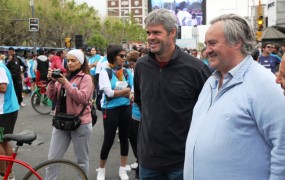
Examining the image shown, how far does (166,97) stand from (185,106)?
16cm

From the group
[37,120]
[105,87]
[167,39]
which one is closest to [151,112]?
[167,39]

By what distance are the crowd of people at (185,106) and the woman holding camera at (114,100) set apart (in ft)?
0.04

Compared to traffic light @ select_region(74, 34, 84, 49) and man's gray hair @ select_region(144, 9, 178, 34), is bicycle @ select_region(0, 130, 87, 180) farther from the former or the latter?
traffic light @ select_region(74, 34, 84, 49)

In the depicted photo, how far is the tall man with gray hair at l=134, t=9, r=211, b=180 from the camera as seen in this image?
3.10 m

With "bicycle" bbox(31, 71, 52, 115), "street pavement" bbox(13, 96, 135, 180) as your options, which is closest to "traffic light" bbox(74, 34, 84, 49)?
"bicycle" bbox(31, 71, 52, 115)

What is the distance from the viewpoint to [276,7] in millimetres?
34250

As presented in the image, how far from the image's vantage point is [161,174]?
10.5 feet

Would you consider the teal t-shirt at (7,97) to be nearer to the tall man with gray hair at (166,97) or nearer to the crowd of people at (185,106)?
the crowd of people at (185,106)

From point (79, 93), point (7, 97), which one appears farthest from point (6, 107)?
point (79, 93)

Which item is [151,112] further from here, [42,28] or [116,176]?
[42,28]

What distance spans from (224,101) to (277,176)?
436mm

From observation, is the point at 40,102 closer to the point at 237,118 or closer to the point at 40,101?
the point at 40,101

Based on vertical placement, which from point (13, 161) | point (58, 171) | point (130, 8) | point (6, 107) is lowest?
point (58, 171)

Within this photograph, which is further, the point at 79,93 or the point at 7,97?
the point at 7,97
